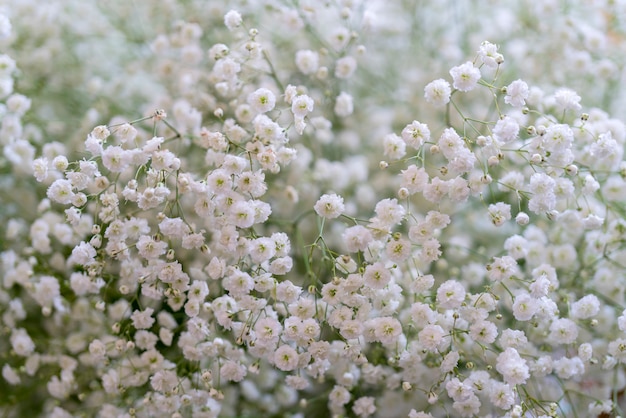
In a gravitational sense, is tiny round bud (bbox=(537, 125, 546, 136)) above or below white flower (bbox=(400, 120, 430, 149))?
above

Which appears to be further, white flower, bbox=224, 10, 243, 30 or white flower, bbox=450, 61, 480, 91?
white flower, bbox=224, 10, 243, 30

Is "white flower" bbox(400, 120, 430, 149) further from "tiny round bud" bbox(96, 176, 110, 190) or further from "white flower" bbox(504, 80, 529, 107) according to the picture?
"tiny round bud" bbox(96, 176, 110, 190)

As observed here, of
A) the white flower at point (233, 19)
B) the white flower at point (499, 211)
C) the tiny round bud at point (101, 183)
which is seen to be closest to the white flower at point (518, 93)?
the white flower at point (499, 211)

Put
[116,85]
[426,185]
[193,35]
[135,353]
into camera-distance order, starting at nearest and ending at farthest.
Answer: [426,185] < [135,353] < [193,35] < [116,85]

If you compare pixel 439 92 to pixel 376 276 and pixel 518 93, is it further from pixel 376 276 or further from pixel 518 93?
pixel 376 276

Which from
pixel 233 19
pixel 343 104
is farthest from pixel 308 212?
pixel 233 19

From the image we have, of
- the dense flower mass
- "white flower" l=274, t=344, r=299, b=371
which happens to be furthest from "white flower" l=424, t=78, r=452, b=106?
"white flower" l=274, t=344, r=299, b=371

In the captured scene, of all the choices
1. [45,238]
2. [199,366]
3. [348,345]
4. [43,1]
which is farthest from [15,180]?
[348,345]

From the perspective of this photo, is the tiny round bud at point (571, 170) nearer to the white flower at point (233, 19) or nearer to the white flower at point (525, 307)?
the white flower at point (525, 307)

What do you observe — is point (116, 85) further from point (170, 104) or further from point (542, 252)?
point (542, 252)
